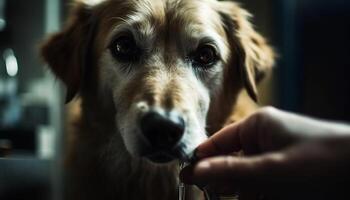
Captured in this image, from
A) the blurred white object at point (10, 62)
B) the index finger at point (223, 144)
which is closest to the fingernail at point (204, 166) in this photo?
the index finger at point (223, 144)

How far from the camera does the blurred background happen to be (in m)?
2.05

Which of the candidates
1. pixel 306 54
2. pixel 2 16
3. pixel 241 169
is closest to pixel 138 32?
pixel 241 169

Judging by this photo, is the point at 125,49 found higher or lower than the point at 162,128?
higher

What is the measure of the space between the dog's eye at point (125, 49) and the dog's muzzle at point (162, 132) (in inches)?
13.4

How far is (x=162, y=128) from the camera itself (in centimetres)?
106

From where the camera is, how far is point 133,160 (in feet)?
4.99

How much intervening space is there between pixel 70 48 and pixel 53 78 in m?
0.30

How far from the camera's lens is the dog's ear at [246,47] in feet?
5.22

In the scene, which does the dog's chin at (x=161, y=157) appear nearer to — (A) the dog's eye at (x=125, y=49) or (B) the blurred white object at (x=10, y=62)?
(A) the dog's eye at (x=125, y=49)

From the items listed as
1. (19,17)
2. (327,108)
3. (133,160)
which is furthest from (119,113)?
(327,108)

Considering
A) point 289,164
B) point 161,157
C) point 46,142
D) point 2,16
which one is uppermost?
point 2,16

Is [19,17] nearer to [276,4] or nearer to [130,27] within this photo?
[130,27]

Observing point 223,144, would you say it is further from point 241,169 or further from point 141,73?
point 141,73

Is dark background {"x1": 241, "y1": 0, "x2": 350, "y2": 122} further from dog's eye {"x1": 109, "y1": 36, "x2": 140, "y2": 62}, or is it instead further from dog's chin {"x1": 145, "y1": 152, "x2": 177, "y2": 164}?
dog's chin {"x1": 145, "y1": 152, "x2": 177, "y2": 164}
